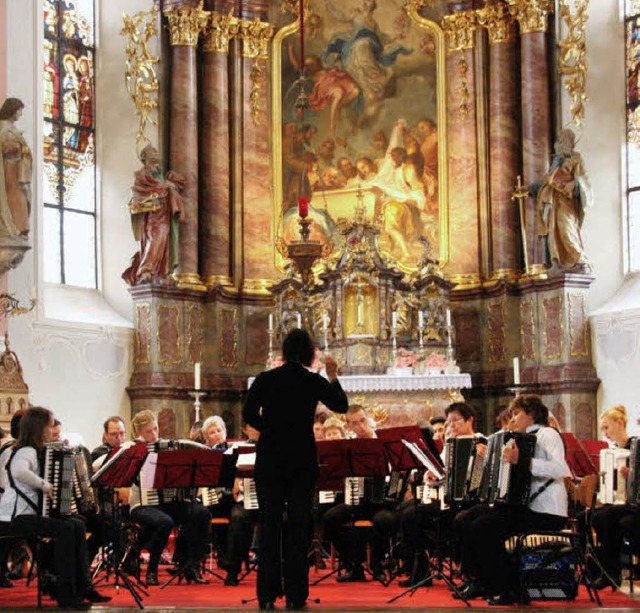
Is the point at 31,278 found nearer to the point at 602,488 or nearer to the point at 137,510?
the point at 137,510

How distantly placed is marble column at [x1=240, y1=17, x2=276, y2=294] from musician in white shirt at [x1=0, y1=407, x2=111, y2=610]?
11.6 meters

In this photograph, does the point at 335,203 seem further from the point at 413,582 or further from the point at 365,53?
the point at 413,582

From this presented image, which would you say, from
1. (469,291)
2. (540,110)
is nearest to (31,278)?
(469,291)

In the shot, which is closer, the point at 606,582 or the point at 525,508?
the point at 525,508

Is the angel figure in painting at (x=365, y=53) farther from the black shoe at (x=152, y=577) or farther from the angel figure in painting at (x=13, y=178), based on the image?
the black shoe at (x=152, y=577)

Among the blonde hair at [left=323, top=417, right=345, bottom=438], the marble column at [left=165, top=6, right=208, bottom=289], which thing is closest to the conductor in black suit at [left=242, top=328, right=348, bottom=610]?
the blonde hair at [left=323, top=417, right=345, bottom=438]

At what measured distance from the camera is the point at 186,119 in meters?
21.1

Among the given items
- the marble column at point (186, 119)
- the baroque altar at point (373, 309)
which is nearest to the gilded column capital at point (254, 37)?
the marble column at point (186, 119)

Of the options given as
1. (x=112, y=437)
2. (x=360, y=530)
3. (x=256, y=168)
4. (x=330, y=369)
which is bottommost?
(x=360, y=530)

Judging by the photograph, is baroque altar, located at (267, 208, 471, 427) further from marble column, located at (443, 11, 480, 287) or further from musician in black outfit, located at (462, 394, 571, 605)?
musician in black outfit, located at (462, 394, 571, 605)

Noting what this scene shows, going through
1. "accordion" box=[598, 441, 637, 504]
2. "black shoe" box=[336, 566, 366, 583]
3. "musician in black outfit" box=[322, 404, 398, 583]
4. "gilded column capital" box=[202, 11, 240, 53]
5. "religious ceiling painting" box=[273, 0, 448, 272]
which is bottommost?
"black shoe" box=[336, 566, 366, 583]

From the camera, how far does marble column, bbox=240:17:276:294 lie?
21.6 m

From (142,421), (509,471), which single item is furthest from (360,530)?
(509,471)

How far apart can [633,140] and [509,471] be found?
40.0ft
